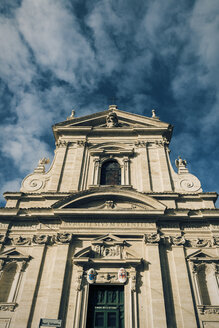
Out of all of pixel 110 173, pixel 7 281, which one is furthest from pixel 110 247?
pixel 110 173

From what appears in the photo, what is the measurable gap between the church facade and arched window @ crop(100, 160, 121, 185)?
0.06 m

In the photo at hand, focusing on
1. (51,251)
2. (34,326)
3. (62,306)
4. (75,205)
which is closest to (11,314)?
(34,326)

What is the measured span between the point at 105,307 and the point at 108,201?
5068 millimetres

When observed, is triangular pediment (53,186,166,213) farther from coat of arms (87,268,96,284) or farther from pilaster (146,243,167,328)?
coat of arms (87,268,96,284)

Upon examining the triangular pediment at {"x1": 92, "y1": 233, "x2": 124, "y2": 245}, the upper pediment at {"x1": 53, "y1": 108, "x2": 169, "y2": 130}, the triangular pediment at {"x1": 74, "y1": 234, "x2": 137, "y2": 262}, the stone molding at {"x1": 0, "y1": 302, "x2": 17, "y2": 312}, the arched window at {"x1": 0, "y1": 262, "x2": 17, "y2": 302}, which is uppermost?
the upper pediment at {"x1": 53, "y1": 108, "x2": 169, "y2": 130}

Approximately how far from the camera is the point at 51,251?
13.2 meters

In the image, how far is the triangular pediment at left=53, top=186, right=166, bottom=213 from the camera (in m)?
14.0

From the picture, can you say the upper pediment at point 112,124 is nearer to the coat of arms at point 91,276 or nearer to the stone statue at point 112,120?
the stone statue at point 112,120

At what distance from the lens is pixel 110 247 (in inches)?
515

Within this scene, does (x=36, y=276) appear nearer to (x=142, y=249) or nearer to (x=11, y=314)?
(x=11, y=314)

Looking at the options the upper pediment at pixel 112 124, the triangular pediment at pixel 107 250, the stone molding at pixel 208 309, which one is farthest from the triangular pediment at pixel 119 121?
the stone molding at pixel 208 309

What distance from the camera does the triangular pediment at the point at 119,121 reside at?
19594 mm

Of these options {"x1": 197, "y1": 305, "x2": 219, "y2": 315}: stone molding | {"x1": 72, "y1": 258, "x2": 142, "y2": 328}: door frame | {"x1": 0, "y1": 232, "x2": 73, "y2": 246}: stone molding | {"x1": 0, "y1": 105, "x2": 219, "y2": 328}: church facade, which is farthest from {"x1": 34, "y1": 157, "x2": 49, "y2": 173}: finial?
{"x1": 197, "y1": 305, "x2": 219, "y2": 315}: stone molding

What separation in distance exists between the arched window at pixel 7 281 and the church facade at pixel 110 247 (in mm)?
48
